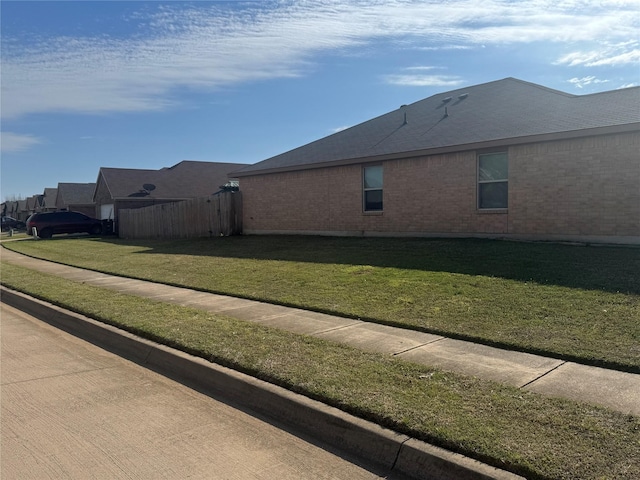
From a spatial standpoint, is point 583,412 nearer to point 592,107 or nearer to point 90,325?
point 90,325

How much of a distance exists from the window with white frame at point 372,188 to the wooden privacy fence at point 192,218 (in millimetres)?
7294

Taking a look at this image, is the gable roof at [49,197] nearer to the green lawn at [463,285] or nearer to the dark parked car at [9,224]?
the dark parked car at [9,224]

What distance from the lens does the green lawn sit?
19.8 ft

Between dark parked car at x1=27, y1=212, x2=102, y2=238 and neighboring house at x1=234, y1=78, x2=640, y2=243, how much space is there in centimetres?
1993

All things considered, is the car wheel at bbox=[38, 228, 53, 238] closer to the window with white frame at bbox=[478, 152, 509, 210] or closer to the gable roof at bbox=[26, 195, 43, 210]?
the window with white frame at bbox=[478, 152, 509, 210]

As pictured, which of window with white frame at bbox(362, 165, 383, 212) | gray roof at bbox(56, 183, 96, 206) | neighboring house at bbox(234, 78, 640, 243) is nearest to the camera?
neighboring house at bbox(234, 78, 640, 243)

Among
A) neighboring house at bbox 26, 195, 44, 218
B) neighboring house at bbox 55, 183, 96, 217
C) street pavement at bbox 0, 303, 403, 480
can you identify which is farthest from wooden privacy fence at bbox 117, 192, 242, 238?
neighboring house at bbox 26, 195, 44, 218

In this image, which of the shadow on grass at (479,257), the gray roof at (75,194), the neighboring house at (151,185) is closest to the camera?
the shadow on grass at (479,257)

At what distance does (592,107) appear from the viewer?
1323 centimetres

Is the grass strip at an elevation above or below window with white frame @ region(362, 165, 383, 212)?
below

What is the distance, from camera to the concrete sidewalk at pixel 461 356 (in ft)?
14.5

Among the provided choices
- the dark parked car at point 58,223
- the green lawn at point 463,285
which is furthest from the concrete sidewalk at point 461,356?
the dark parked car at point 58,223

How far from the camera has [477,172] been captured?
1405 cm

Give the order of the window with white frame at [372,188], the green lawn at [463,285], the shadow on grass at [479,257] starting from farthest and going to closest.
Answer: the window with white frame at [372,188], the shadow on grass at [479,257], the green lawn at [463,285]
